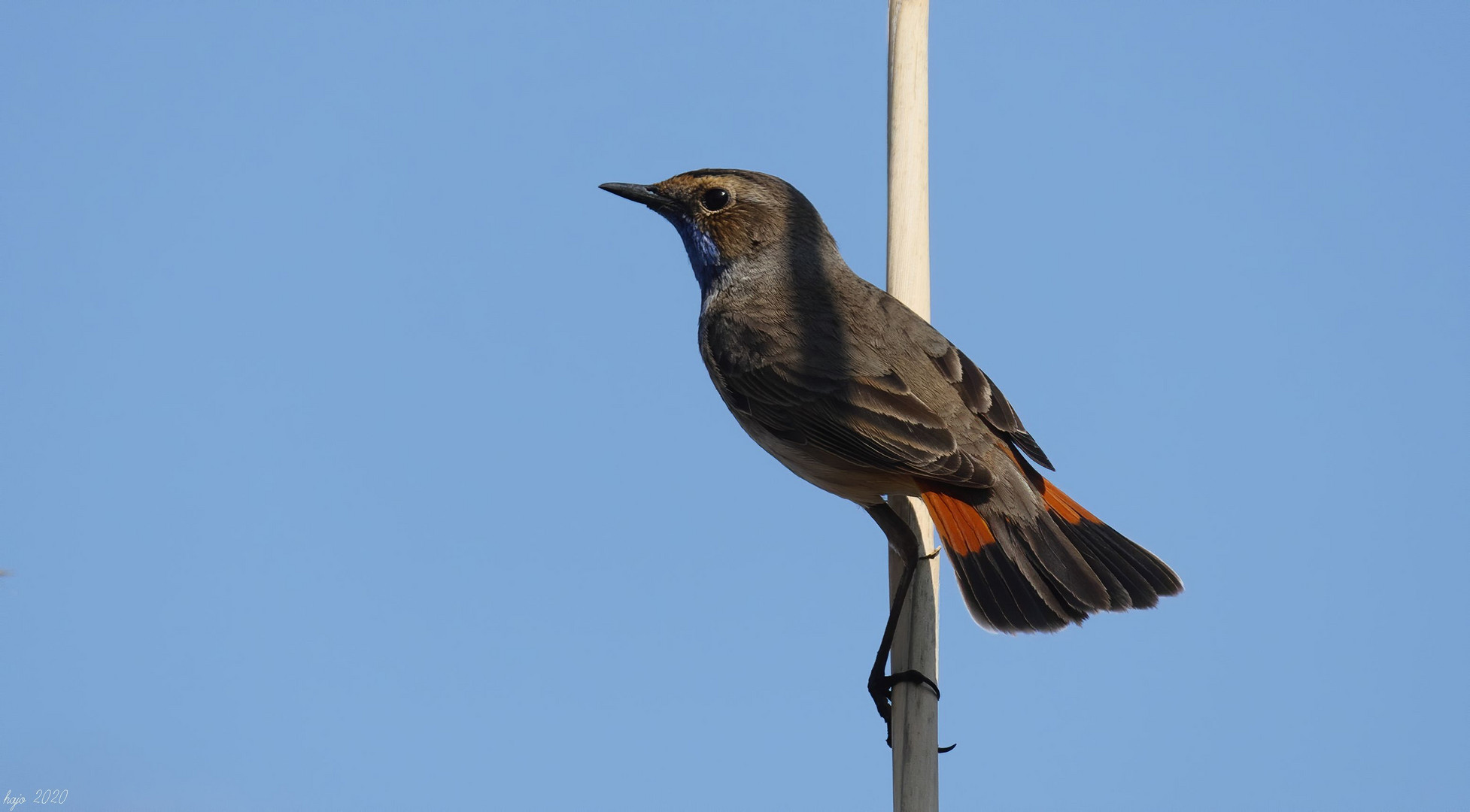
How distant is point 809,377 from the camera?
5.21m

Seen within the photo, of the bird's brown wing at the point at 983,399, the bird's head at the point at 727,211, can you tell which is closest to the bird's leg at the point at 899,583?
the bird's brown wing at the point at 983,399

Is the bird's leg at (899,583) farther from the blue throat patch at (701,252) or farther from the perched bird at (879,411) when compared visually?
the blue throat patch at (701,252)

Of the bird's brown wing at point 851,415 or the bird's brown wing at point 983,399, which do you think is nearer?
the bird's brown wing at point 851,415

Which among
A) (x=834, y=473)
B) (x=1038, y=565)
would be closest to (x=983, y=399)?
(x=834, y=473)

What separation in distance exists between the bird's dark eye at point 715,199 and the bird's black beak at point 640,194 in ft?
0.52

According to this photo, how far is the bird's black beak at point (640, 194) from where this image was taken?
577cm

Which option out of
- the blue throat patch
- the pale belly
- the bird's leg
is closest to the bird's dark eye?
A: the blue throat patch

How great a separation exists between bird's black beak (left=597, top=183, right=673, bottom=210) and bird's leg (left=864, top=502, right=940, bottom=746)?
6.06ft

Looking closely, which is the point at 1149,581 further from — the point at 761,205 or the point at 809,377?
the point at 761,205

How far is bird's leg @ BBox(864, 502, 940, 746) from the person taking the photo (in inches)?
173

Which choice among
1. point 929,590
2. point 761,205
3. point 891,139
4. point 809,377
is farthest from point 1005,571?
point 761,205

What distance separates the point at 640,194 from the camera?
Result: 19.2ft

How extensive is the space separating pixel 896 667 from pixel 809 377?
147 centimetres

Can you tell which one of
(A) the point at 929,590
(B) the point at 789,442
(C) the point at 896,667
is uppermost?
(B) the point at 789,442
